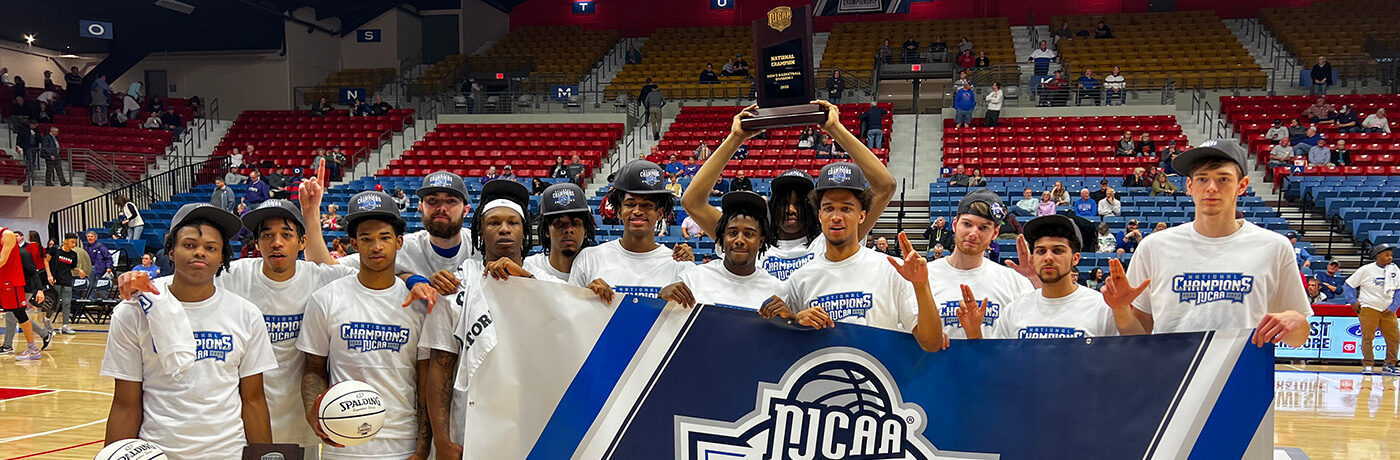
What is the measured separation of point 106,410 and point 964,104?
55.6 ft

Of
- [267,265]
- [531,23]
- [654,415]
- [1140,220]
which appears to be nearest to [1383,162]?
[1140,220]

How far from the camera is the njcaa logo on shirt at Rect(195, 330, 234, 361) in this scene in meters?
3.47

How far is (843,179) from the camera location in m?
3.68

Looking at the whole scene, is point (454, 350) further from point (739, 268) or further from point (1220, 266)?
point (1220, 266)

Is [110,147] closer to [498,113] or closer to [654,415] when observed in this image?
[498,113]

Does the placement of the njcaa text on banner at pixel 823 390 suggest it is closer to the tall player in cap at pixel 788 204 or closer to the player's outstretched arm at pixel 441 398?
the player's outstretched arm at pixel 441 398

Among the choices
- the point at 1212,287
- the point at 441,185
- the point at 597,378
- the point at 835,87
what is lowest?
the point at 597,378

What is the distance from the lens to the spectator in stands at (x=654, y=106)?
21.8 metres

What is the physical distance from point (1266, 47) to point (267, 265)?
26042 millimetres

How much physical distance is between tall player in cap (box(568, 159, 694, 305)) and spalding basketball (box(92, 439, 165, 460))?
172cm

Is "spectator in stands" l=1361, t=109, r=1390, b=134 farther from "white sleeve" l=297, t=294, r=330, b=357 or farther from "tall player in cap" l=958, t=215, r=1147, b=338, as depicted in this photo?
"white sleeve" l=297, t=294, r=330, b=357

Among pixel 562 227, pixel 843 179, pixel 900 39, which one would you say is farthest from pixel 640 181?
pixel 900 39

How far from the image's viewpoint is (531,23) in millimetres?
31469

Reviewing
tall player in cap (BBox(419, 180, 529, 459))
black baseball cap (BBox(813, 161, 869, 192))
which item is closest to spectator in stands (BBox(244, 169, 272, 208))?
tall player in cap (BBox(419, 180, 529, 459))
